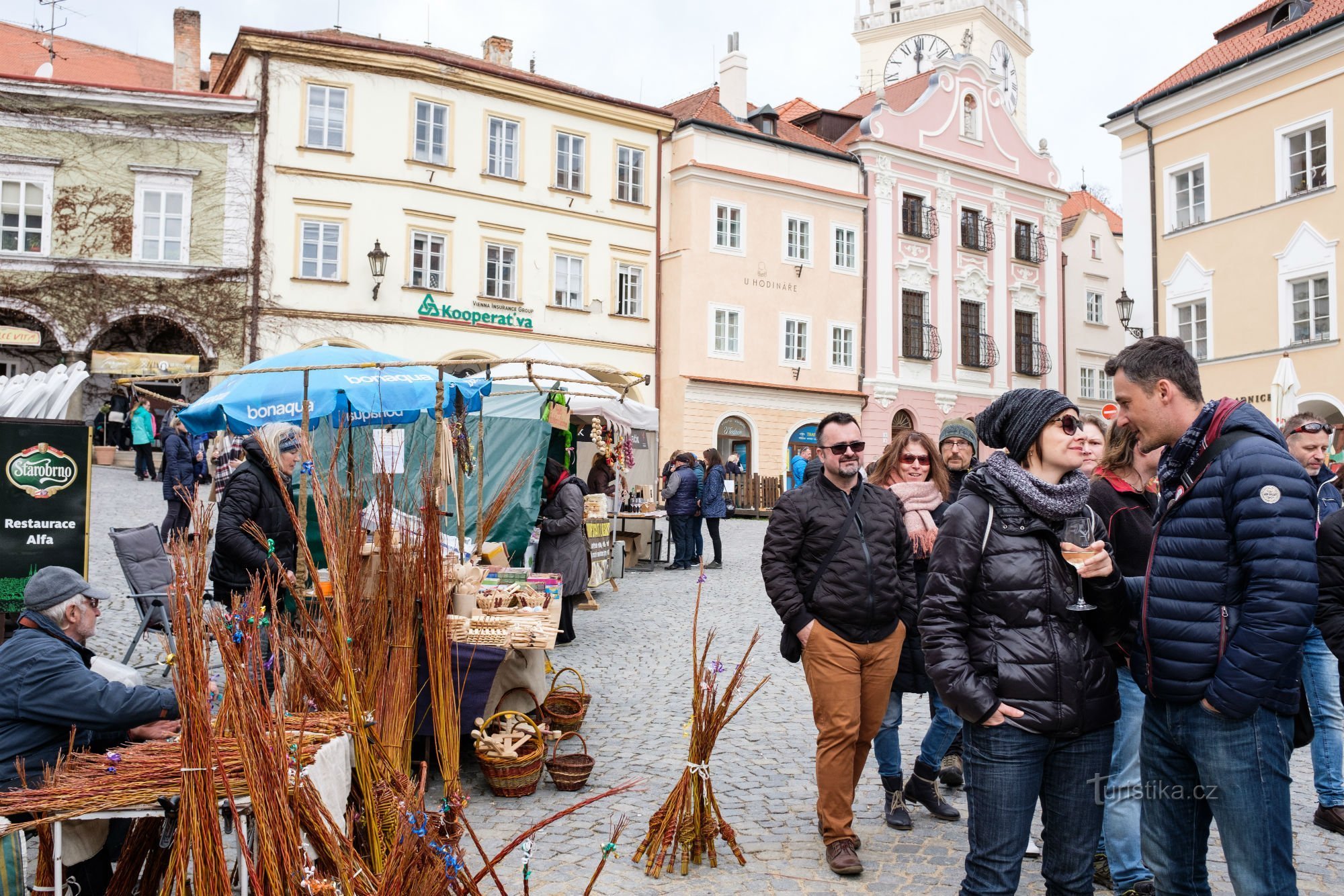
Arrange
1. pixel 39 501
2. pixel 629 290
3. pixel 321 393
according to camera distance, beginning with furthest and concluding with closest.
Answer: pixel 629 290 → pixel 321 393 → pixel 39 501

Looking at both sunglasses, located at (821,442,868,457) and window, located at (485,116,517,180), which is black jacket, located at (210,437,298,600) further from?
window, located at (485,116,517,180)

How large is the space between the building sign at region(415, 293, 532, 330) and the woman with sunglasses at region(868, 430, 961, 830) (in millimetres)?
19893

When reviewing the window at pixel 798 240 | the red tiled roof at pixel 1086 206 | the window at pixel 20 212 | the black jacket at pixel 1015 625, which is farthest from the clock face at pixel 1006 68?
the black jacket at pixel 1015 625

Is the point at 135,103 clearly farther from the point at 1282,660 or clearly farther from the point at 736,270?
the point at 1282,660

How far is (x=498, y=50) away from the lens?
28547 millimetres

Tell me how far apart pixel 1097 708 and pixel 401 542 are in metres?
2.44

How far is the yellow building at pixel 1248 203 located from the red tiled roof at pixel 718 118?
8.31 meters

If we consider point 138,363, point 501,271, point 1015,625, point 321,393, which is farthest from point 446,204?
point 1015,625

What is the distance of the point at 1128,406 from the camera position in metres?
2.97

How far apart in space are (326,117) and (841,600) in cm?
2208

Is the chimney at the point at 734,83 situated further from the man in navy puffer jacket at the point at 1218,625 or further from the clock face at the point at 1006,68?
the man in navy puffer jacket at the point at 1218,625

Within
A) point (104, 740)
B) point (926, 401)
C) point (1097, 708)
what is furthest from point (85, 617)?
point (926, 401)

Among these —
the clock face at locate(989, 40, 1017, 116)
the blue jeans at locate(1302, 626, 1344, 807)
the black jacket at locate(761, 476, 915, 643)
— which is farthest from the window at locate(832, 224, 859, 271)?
the black jacket at locate(761, 476, 915, 643)

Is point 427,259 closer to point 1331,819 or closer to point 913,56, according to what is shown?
point 1331,819
